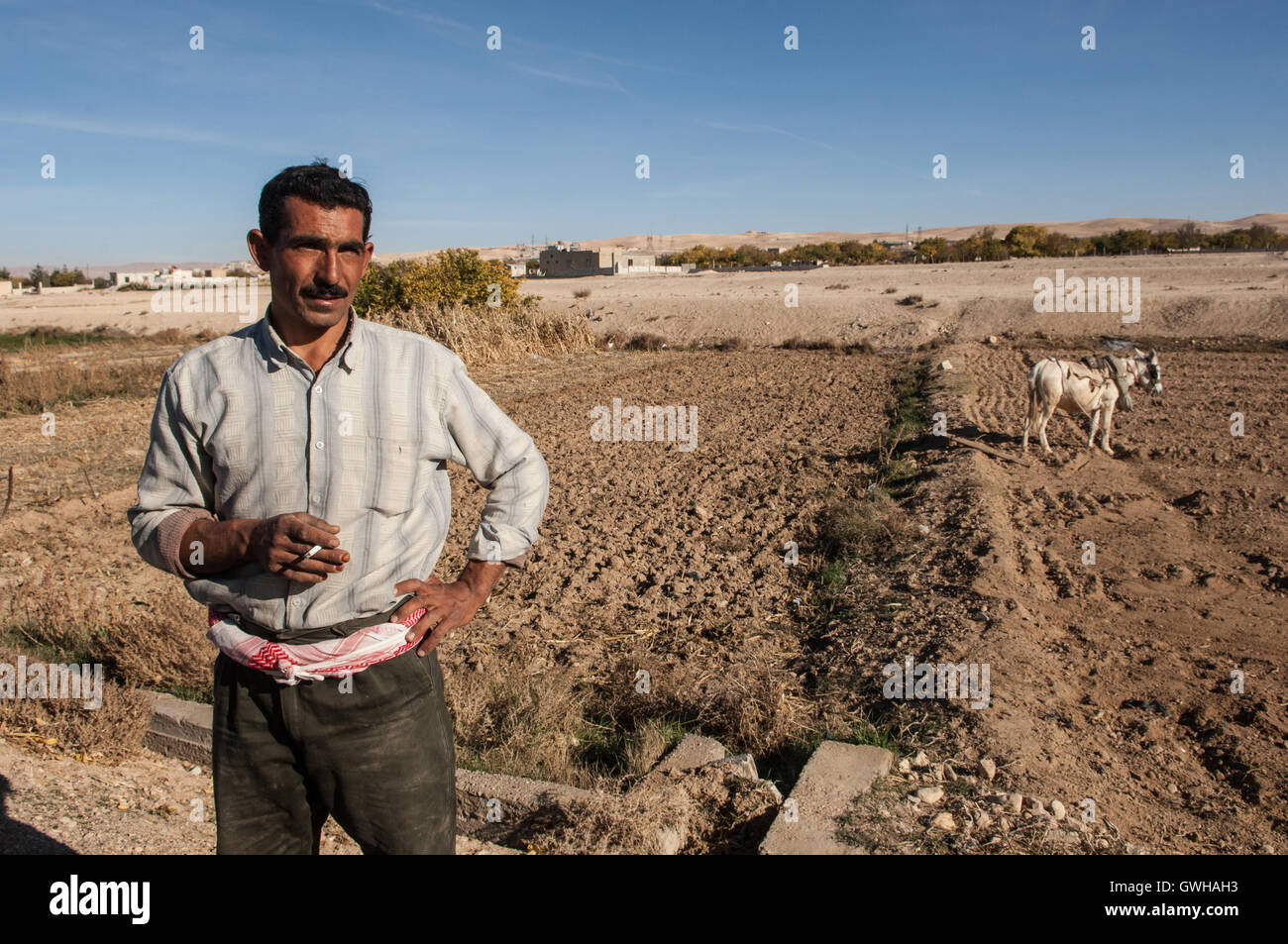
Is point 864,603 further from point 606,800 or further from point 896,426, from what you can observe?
point 896,426

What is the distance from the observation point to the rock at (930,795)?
3.61 m

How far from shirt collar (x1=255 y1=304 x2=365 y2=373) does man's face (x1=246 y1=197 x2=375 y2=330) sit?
0.05 metres

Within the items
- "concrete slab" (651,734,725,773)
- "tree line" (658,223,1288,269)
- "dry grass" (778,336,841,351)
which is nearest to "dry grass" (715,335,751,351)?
"dry grass" (778,336,841,351)

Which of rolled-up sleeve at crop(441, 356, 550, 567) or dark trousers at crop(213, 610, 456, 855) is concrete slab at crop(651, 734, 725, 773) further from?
rolled-up sleeve at crop(441, 356, 550, 567)

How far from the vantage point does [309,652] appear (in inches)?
75.5

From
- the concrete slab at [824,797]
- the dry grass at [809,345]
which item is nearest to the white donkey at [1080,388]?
the concrete slab at [824,797]

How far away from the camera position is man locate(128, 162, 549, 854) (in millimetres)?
1928

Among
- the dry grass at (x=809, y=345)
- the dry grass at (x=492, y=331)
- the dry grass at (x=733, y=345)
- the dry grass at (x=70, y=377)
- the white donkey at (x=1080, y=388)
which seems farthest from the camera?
the dry grass at (x=733, y=345)

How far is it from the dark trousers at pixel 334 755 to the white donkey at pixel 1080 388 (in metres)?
9.69

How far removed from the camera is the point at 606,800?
3.45 metres

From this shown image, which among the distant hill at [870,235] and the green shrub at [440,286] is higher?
the distant hill at [870,235]

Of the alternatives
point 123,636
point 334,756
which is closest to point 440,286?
point 123,636

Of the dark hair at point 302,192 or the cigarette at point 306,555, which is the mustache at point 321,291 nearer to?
the dark hair at point 302,192

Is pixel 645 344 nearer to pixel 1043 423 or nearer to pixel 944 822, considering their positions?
pixel 1043 423
